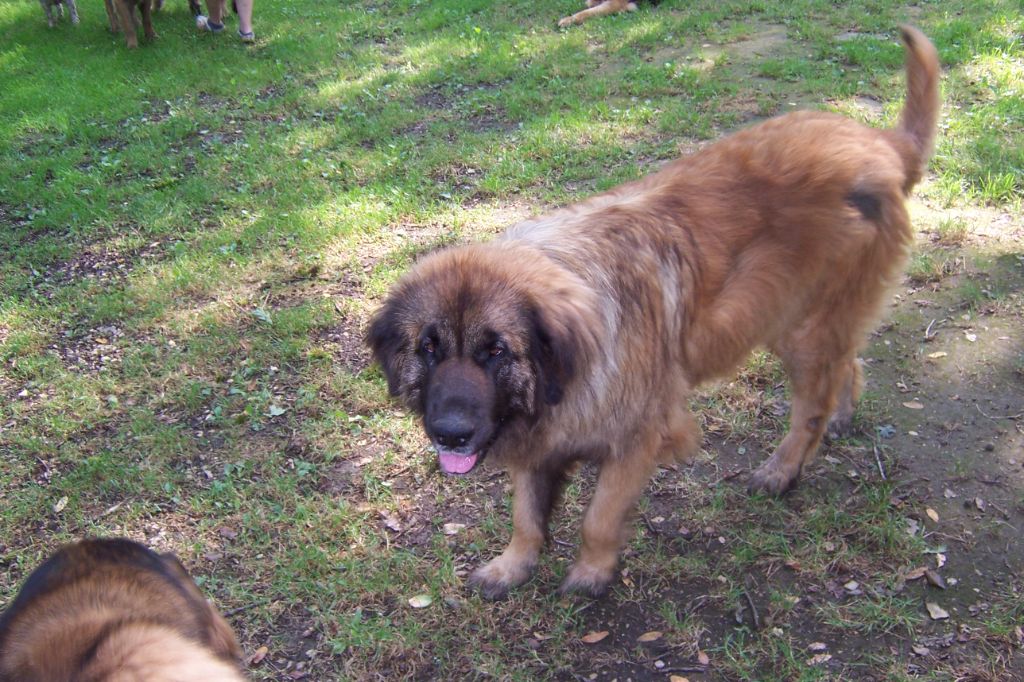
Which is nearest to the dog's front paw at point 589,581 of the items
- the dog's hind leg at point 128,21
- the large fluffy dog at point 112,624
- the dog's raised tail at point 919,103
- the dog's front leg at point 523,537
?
the dog's front leg at point 523,537

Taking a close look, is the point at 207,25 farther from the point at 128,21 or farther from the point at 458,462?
the point at 458,462

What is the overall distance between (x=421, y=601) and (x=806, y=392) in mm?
1952

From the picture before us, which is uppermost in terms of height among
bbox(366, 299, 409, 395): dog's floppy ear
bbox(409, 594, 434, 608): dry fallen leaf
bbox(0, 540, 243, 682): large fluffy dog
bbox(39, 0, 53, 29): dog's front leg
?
bbox(39, 0, 53, 29): dog's front leg

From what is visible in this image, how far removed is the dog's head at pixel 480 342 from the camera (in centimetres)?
257

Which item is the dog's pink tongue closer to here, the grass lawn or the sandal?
the grass lawn

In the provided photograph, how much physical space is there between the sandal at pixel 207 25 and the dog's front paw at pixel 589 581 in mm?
9929

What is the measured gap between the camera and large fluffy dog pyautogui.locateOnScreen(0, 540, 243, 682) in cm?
204

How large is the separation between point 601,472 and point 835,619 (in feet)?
3.54

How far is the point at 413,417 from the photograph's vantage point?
3.96 metres

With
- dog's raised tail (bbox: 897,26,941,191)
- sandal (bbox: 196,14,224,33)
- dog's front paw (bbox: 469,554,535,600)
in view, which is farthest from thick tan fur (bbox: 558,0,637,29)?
dog's front paw (bbox: 469,554,535,600)

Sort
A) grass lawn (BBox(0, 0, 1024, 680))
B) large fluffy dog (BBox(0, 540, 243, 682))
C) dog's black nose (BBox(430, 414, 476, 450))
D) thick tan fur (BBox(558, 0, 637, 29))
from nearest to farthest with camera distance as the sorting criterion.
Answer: large fluffy dog (BBox(0, 540, 243, 682)) → dog's black nose (BBox(430, 414, 476, 450)) → grass lawn (BBox(0, 0, 1024, 680)) → thick tan fur (BBox(558, 0, 637, 29))

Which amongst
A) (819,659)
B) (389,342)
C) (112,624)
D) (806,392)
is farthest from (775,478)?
(112,624)

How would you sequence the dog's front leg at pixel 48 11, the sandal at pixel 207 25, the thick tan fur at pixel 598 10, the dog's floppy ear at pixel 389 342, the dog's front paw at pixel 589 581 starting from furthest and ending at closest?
the dog's front leg at pixel 48 11, the sandal at pixel 207 25, the thick tan fur at pixel 598 10, the dog's front paw at pixel 589 581, the dog's floppy ear at pixel 389 342

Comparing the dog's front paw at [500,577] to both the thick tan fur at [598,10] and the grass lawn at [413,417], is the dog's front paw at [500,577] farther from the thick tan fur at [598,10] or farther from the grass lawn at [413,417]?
the thick tan fur at [598,10]
